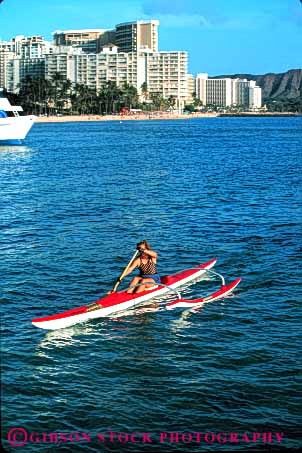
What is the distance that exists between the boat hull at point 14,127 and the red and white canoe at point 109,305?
2746 inches

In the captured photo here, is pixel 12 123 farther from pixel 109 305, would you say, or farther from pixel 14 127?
pixel 109 305

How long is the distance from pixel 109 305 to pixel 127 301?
0.67 m

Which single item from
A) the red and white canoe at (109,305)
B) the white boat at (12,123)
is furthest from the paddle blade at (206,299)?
the white boat at (12,123)

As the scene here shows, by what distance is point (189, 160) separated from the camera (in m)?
71.2

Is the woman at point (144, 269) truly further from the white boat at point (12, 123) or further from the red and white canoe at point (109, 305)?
the white boat at point (12, 123)

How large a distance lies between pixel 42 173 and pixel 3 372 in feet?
150

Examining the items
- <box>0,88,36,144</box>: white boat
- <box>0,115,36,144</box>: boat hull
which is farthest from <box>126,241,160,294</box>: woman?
<box>0,115,36,144</box>: boat hull

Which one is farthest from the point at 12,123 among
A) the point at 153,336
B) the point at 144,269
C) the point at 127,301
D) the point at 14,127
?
the point at 153,336

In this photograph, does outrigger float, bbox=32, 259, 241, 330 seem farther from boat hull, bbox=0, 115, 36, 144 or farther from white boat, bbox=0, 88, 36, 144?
boat hull, bbox=0, 115, 36, 144

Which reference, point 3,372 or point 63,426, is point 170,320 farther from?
point 63,426

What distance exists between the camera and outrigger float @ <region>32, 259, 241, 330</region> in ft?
49.1

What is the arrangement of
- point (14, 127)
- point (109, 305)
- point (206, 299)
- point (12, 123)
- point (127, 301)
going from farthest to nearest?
point (14, 127) < point (12, 123) < point (206, 299) < point (127, 301) < point (109, 305)

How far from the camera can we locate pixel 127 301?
16.6 meters

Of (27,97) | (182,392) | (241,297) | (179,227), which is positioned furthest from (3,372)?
(27,97)
